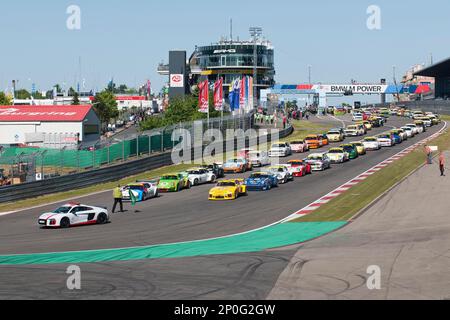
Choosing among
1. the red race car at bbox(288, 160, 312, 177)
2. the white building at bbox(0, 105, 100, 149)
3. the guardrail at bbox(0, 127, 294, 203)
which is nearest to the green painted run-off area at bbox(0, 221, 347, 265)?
the guardrail at bbox(0, 127, 294, 203)

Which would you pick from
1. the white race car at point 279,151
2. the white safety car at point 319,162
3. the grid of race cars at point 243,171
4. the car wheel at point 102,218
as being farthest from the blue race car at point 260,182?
the white race car at point 279,151

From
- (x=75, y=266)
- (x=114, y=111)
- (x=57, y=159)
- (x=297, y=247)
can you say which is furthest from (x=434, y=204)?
(x=114, y=111)


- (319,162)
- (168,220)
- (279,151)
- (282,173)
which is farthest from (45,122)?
(168,220)

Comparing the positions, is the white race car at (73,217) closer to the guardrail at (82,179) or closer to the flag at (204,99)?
the guardrail at (82,179)

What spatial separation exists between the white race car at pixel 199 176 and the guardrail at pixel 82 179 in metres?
4.96

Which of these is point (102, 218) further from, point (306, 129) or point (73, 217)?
point (306, 129)

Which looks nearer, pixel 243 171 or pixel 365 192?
pixel 365 192

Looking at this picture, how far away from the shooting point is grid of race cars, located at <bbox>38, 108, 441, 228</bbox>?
95.4 feet

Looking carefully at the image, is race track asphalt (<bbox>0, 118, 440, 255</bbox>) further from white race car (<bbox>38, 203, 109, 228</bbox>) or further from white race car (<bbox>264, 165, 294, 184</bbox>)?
white race car (<bbox>264, 165, 294, 184</bbox>)

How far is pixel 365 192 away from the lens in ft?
115

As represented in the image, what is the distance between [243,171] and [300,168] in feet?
13.7

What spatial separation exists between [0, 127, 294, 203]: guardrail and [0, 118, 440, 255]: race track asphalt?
2427 mm

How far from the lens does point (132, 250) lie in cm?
2286

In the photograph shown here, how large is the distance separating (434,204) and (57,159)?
19.9 m
